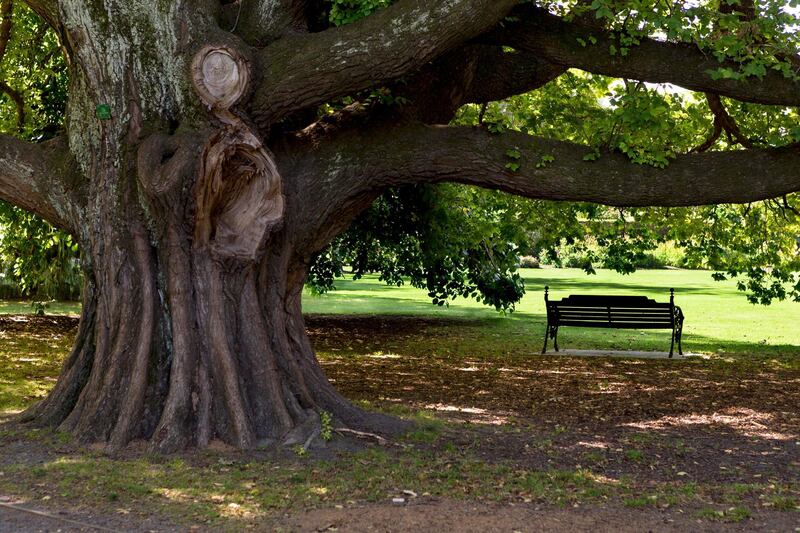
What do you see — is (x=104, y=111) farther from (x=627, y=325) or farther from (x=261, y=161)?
(x=627, y=325)

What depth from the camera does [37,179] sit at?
29.8 ft

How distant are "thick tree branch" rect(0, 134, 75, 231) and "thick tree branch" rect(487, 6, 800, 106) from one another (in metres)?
4.36

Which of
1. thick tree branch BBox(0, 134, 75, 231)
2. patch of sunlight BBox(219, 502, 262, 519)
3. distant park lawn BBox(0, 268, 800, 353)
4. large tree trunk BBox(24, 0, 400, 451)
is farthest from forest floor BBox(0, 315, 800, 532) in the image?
distant park lawn BBox(0, 268, 800, 353)

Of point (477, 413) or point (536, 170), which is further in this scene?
point (477, 413)

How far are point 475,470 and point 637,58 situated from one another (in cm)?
431

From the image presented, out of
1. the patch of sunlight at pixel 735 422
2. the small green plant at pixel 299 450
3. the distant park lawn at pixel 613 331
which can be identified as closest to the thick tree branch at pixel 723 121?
the patch of sunlight at pixel 735 422

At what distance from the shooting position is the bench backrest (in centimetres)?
1584

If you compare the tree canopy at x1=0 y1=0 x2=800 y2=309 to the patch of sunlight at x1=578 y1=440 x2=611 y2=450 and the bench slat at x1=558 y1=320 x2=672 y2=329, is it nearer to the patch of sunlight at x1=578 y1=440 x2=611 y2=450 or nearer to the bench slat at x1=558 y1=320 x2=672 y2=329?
the bench slat at x1=558 y1=320 x2=672 y2=329

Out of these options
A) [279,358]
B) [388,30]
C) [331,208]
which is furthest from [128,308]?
[388,30]

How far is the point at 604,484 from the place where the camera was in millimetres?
7297

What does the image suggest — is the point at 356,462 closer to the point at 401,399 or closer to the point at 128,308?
the point at 128,308

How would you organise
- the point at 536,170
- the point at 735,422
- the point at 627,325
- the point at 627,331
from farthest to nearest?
the point at 627,331 < the point at 627,325 < the point at 735,422 < the point at 536,170

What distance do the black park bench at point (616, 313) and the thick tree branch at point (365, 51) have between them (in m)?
8.57

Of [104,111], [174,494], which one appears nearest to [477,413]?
[174,494]
